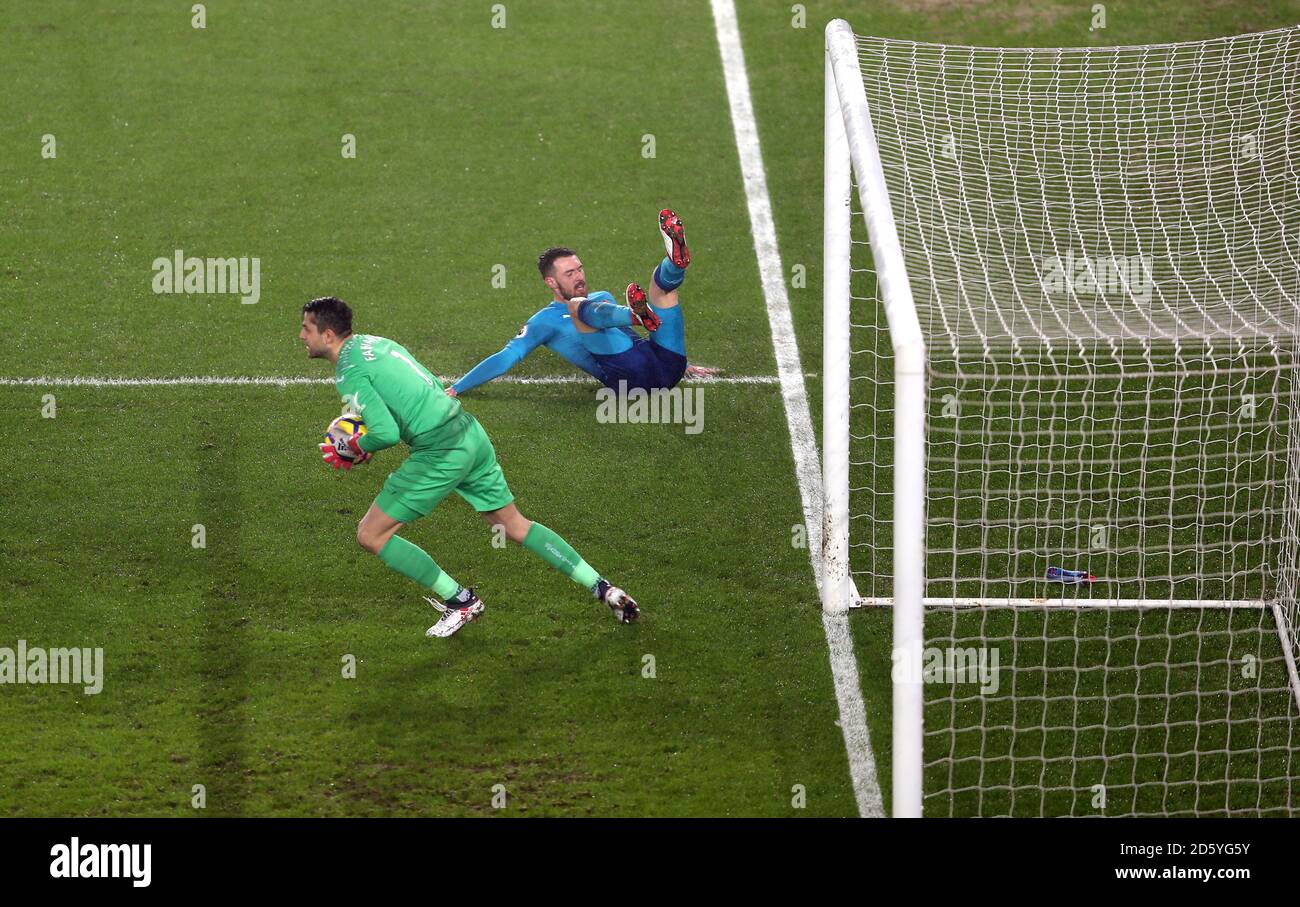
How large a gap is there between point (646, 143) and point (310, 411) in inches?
165

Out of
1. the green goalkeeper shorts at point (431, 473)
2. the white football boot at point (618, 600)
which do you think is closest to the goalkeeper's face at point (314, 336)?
the green goalkeeper shorts at point (431, 473)

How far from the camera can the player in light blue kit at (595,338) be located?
9.30 meters

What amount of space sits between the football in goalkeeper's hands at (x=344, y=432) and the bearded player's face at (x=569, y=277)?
253cm

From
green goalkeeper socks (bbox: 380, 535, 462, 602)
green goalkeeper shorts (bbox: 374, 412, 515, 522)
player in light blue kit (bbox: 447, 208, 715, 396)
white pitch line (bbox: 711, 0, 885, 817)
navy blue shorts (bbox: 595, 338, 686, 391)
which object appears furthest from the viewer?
navy blue shorts (bbox: 595, 338, 686, 391)

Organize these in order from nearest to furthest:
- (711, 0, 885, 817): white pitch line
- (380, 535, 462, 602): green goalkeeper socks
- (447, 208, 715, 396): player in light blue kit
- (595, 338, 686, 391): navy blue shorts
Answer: (711, 0, 885, 817): white pitch line < (380, 535, 462, 602): green goalkeeper socks < (447, 208, 715, 396): player in light blue kit < (595, 338, 686, 391): navy blue shorts

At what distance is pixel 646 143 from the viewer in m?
12.6

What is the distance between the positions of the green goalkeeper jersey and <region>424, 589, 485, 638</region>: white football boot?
0.88 m

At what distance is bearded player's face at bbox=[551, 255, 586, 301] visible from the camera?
9367 mm

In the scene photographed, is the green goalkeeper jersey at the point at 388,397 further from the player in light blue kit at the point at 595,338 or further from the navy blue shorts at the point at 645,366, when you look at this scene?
the navy blue shorts at the point at 645,366

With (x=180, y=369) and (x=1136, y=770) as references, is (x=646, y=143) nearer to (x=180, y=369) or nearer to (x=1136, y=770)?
(x=180, y=369)

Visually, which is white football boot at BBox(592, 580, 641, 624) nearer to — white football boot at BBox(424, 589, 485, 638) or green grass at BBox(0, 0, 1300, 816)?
green grass at BBox(0, 0, 1300, 816)

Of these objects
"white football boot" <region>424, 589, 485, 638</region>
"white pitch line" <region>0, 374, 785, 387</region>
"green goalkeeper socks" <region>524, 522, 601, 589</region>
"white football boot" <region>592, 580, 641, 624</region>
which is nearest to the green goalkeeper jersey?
"green goalkeeper socks" <region>524, 522, 601, 589</region>

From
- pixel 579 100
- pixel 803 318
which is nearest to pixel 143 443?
pixel 803 318

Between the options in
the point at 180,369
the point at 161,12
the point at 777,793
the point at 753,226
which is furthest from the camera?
the point at 161,12
